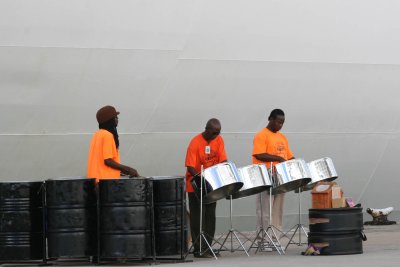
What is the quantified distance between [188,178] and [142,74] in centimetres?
152

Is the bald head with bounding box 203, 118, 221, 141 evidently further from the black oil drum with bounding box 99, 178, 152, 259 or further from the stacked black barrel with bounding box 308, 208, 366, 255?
the black oil drum with bounding box 99, 178, 152, 259

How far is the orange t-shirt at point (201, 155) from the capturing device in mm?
8641

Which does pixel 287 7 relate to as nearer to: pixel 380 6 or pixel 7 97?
pixel 380 6

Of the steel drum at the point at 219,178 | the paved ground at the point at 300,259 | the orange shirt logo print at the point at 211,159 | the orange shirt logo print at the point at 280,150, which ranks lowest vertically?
the paved ground at the point at 300,259

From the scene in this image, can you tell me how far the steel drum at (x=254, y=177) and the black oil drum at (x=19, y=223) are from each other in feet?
5.51

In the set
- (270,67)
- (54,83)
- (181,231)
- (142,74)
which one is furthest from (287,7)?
(181,231)

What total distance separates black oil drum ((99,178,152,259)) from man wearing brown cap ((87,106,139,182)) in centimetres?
19

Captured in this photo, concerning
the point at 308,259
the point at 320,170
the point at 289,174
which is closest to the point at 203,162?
the point at 289,174

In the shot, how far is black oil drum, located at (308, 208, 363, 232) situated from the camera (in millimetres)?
8250

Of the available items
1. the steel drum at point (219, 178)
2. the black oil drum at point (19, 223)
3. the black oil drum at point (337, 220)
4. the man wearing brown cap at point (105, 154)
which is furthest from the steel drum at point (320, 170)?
the black oil drum at point (19, 223)

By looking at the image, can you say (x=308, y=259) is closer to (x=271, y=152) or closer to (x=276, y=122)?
(x=271, y=152)

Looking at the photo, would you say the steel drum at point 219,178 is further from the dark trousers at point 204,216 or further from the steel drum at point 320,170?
the steel drum at point 320,170

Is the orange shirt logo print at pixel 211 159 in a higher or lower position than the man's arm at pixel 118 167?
higher

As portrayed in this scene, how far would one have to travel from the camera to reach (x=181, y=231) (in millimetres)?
7711
